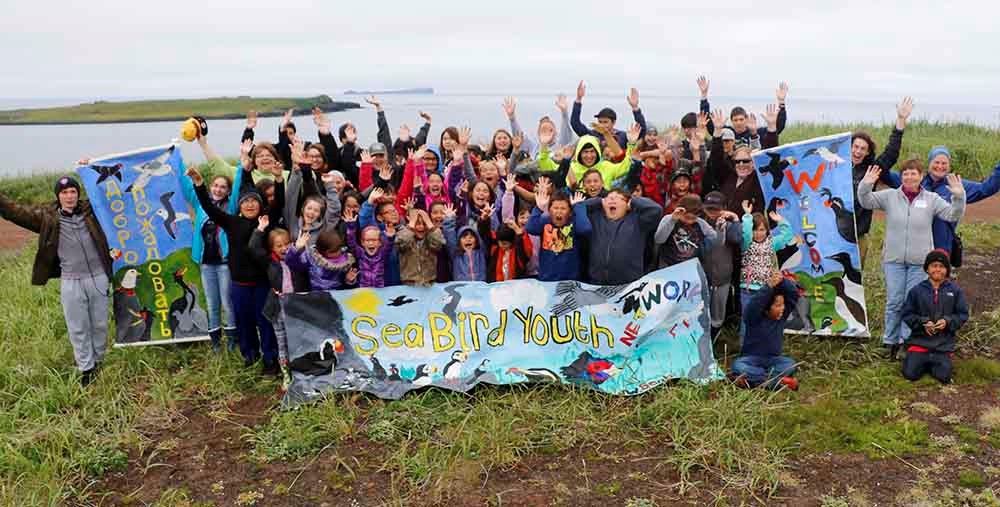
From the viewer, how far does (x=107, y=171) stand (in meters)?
6.59

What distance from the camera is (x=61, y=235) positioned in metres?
6.06

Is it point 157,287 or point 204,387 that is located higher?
point 157,287

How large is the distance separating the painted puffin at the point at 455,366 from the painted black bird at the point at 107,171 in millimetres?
3597

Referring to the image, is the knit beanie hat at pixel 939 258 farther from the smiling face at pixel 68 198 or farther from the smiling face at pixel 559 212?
the smiling face at pixel 68 198

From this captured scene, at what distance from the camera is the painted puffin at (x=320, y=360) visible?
19.7 feet

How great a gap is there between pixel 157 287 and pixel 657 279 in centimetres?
471

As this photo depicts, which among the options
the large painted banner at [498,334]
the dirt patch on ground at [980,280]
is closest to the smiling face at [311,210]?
the large painted banner at [498,334]

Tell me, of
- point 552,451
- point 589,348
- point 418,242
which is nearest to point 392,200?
point 418,242

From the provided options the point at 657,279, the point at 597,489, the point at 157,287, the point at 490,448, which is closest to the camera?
the point at 597,489

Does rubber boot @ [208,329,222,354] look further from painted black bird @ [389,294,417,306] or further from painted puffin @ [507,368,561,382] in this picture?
painted puffin @ [507,368,561,382]

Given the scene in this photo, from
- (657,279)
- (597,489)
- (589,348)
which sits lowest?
(597,489)

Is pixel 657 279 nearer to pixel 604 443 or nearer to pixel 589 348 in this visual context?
pixel 589 348

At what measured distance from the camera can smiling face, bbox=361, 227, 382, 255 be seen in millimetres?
5891

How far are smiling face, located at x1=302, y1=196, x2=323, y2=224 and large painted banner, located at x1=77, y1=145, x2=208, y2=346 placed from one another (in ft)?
5.28
